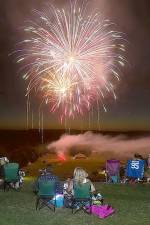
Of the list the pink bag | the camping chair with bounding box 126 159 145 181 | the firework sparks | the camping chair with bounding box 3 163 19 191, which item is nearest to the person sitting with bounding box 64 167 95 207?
the pink bag

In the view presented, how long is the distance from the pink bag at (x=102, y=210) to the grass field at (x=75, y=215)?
13 cm

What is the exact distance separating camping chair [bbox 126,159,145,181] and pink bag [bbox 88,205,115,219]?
372cm

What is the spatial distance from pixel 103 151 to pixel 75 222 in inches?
299

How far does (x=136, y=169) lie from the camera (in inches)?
589

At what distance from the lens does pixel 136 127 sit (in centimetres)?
1828

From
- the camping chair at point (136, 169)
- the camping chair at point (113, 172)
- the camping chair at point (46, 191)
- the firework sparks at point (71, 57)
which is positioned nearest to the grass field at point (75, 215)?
the camping chair at point (46, 191)

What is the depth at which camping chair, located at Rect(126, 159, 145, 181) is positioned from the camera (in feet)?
49.0

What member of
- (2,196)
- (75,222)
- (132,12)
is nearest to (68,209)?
(75,222)

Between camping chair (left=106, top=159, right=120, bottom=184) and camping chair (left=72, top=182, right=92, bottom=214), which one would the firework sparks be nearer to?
camping chair (left=106, top=159, right=120, bottom=184)

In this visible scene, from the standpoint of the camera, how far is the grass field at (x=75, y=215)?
10.6 meters

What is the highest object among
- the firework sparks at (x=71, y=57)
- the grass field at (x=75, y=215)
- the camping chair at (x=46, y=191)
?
the firework sparks at (x=71, y=57)

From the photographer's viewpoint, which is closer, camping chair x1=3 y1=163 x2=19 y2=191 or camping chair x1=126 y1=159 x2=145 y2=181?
camping chair x1=3 y1=163 x2=19 y2=191

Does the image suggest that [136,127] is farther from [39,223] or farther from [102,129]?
[39,223]

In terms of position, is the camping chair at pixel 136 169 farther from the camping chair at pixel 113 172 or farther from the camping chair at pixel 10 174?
the camping chair at pixel 10 174
